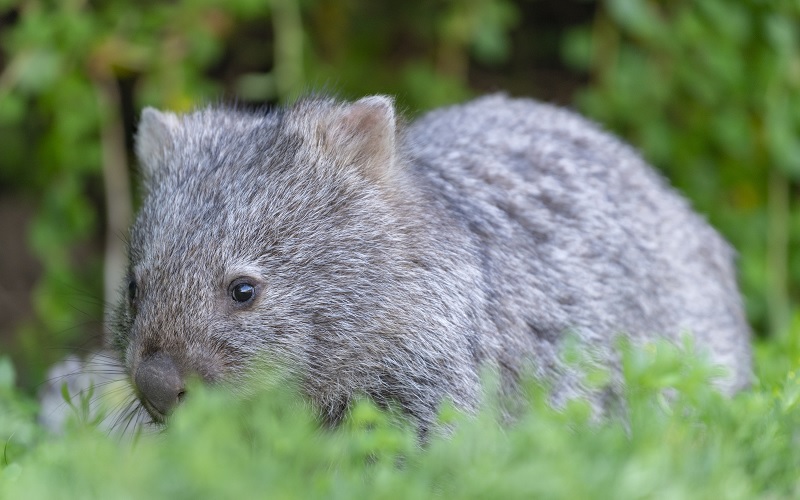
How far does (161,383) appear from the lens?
9.84 ft

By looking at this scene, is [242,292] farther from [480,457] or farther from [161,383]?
[480,457]

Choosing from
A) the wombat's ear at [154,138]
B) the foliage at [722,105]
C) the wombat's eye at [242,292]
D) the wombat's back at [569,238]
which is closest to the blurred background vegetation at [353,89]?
the foliage at [722,105]

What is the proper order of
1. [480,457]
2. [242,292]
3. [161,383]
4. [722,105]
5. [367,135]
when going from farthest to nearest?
[722,105] → [367,135] → [242,292] → [161,383] → [480,457]

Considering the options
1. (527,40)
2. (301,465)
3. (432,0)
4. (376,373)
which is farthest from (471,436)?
(527,40)

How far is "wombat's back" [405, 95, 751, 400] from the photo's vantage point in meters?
3.72

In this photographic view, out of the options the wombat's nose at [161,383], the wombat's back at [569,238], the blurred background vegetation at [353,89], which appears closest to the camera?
the wombat's nose at [161,383]

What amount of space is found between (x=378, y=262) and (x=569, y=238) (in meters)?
0.97

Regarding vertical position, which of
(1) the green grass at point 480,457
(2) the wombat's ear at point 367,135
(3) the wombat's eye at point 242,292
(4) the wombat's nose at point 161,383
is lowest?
(4) the wombat's nose at point 161,383

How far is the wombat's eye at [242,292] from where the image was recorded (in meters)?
3.20

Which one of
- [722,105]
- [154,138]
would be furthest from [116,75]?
[722,105]

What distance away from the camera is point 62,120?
17.6 feet

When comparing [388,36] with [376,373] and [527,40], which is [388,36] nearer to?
[527,40]

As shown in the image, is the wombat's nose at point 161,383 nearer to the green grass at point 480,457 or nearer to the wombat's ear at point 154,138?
the green grass at point 480,457

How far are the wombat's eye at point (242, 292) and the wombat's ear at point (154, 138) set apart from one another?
82cm
